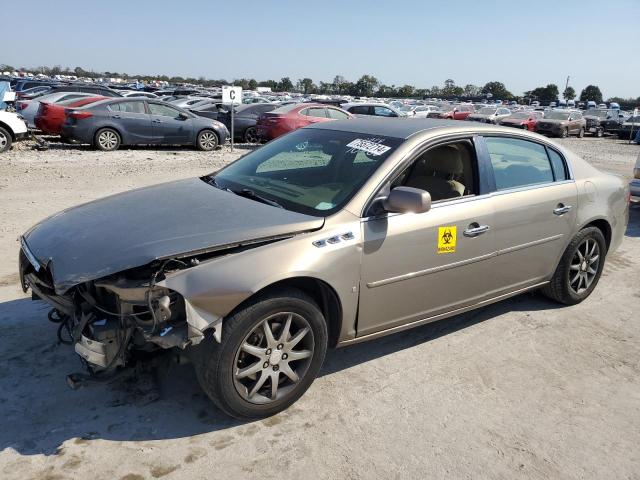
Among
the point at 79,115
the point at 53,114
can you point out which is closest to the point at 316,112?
the point at 79,115

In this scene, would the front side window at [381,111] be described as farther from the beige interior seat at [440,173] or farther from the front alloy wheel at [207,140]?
the beige interior seat at [440,173]

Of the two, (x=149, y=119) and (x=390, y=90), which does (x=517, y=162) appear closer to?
(x=149, y=119)

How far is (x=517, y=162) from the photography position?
4.45 meters

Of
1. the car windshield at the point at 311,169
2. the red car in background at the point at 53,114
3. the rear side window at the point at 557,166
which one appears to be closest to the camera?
the car windshield at the point at 311,169

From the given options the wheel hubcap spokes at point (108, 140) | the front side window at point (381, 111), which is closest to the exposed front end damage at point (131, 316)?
the wheel hubcap spokes at point (108, 140)

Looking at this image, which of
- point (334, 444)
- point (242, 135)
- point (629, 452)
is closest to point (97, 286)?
point (334, 444)

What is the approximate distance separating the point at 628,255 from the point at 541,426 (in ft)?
15.0

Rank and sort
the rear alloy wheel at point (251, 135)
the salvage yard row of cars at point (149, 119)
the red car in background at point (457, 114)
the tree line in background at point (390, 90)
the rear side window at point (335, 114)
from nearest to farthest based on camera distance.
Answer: the salvage yard row of cars at point (149, 119) → the rear side window at point (335, 114) → the rear alloy wheel at point (251, 135) → the red car in background at point (457, 114) → the tree line in background at point (390, 90)

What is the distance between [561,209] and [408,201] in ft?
6.40

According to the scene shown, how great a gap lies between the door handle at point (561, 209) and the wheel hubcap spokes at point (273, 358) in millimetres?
2502

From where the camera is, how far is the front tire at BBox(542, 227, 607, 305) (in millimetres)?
4812

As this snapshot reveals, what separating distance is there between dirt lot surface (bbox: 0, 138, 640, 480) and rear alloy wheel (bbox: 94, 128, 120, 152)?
9.97 m

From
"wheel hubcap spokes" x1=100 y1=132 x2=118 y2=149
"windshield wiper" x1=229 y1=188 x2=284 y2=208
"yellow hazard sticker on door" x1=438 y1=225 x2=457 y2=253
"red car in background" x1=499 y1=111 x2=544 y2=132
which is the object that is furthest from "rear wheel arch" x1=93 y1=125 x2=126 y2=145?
"red car in background" x1=499 y1=111 x2=544 y2=132

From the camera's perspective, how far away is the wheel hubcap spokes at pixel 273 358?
3.03 metres
